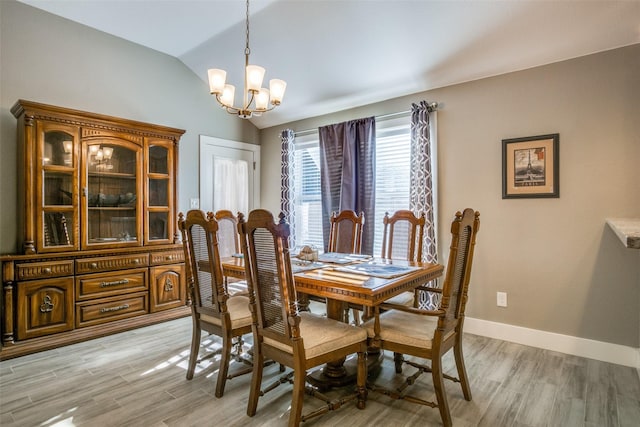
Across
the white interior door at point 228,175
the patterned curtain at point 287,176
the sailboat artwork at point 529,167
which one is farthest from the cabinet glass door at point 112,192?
the sailboat artwork at point 529,167

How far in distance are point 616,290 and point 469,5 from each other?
2490mm

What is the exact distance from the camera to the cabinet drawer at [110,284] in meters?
3.13

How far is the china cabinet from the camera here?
9.36 feet

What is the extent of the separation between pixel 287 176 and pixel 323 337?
3.10 metres

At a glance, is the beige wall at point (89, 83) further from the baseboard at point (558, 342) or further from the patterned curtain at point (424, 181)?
the baseboard at point (558, 342)

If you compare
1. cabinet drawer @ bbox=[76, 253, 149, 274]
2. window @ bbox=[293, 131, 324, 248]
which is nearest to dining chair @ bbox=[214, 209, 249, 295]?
cabinet drawer @ bbox=[76, 253, 149, 274]

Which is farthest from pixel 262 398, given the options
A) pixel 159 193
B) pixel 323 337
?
pixel 159 193

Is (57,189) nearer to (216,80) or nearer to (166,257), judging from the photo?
(166,257)

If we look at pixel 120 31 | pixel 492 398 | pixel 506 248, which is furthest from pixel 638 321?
pixel 120 31

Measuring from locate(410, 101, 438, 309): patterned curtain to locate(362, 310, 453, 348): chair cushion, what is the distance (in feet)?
4.17

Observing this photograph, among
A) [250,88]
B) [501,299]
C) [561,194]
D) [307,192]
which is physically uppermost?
[250,88]

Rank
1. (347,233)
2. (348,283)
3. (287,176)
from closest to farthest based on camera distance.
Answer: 1. (348,283)
2. (347,233)
3. (287,176)

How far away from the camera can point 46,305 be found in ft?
9.61

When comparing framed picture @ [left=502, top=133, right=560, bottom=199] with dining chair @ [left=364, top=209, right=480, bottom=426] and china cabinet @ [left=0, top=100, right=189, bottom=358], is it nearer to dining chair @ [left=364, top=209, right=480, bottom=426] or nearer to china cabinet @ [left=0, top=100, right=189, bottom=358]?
dining chair @ [left=364, top=209, right=480, bottom=426]
